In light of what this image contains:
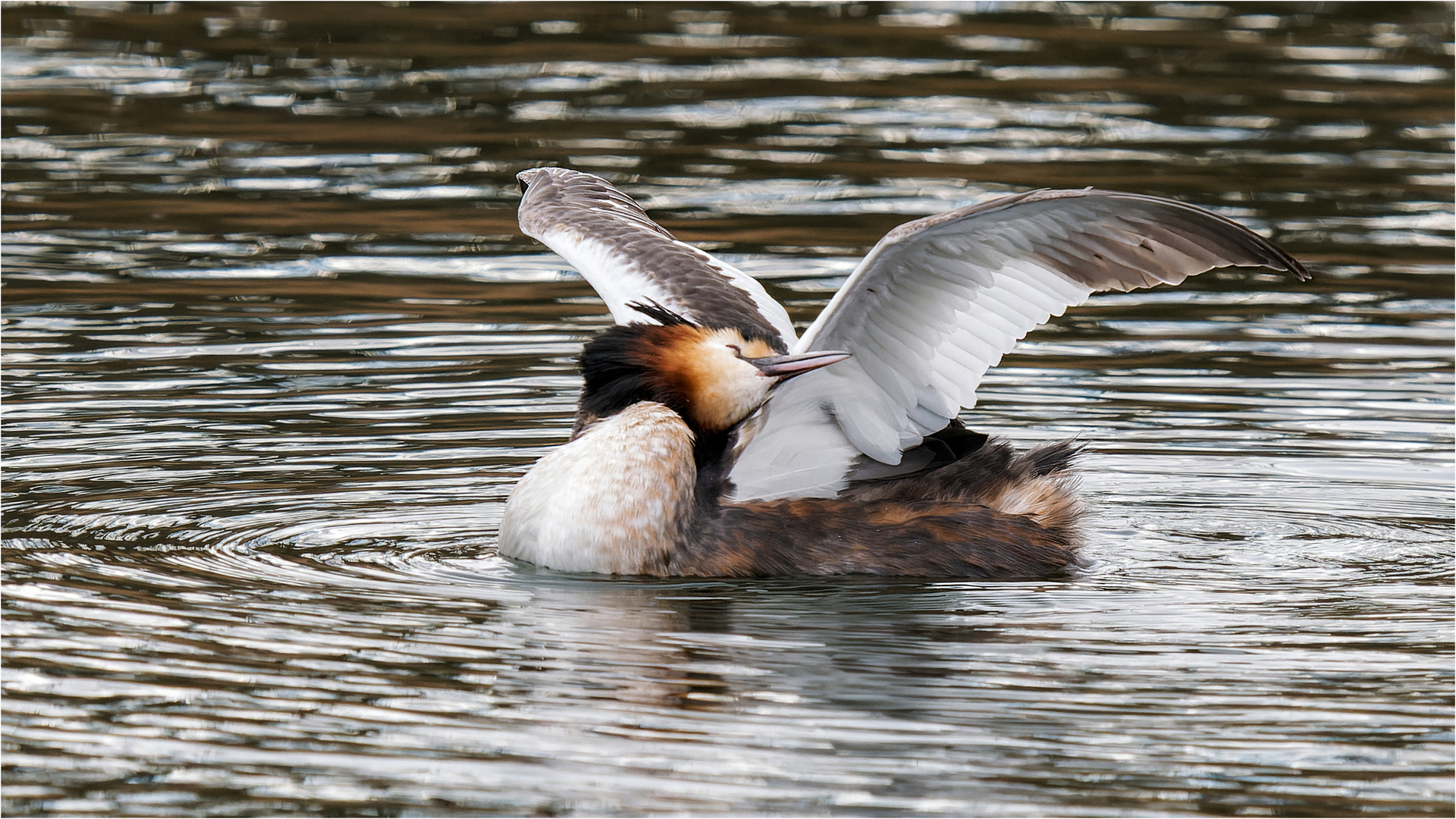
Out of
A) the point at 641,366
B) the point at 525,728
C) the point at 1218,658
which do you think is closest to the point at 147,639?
the point at 525,728

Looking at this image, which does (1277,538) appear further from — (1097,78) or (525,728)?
(1097,78)

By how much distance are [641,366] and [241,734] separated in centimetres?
266

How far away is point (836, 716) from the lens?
6.33 meters

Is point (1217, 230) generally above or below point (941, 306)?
above

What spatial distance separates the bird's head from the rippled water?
2.29 feet

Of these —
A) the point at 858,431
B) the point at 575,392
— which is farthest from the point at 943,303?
the point at 575,392

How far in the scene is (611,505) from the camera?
810 centimetres

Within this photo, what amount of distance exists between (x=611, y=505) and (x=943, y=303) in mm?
1381

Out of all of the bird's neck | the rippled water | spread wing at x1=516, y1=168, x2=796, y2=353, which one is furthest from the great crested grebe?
spread wing at x1=516, y1=168, x2=796, y2=353

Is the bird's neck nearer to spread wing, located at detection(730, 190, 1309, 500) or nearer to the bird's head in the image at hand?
the bird's head

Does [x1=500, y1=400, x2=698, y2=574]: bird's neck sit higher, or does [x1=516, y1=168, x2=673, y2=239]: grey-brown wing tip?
[x1=516, y1=168, x2=673, y2=239]: grey-brown wing tip

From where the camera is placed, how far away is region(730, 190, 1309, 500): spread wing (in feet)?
25.2

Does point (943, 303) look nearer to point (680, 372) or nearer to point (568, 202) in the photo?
point (680, 372)

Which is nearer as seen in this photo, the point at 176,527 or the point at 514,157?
the point at 176,527
